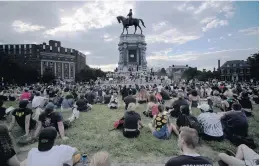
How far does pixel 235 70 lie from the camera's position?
126 meters

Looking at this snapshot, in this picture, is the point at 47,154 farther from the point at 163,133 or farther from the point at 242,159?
the point at 163,133

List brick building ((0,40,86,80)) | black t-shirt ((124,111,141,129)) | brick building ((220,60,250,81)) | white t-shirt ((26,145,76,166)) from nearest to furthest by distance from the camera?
white t-shirt ((26,145,76,166)) → black t-shirt ((124,111,141,129)) → brick building ((0,40,86,80)) → brick building ((220,60,250,81))

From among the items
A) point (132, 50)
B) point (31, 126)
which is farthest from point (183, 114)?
point (132, 50)

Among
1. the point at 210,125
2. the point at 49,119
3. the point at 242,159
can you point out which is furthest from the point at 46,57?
the point at 242,159

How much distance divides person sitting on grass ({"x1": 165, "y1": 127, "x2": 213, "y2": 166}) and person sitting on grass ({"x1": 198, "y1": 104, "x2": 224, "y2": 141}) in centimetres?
447

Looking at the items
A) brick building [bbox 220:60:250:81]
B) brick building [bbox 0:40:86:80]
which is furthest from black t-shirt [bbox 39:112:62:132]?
brick building [bbox 220:60:250:81]

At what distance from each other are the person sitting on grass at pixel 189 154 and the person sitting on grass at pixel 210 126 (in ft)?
14.7

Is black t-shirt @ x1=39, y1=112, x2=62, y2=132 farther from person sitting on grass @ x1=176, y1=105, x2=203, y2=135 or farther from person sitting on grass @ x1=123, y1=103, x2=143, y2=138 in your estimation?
person sitting on grass @ x1=176, y1=105, x2=203, y2=135

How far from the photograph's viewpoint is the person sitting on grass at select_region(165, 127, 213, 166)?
143 inches

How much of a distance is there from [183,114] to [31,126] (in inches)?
261

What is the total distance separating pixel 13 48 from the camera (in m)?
108

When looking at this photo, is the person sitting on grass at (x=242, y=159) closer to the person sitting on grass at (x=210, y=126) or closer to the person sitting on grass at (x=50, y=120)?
the person sitting on grass at (x=210, y=126)

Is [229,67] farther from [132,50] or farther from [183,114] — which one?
[183,114]

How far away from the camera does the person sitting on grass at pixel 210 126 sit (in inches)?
318
